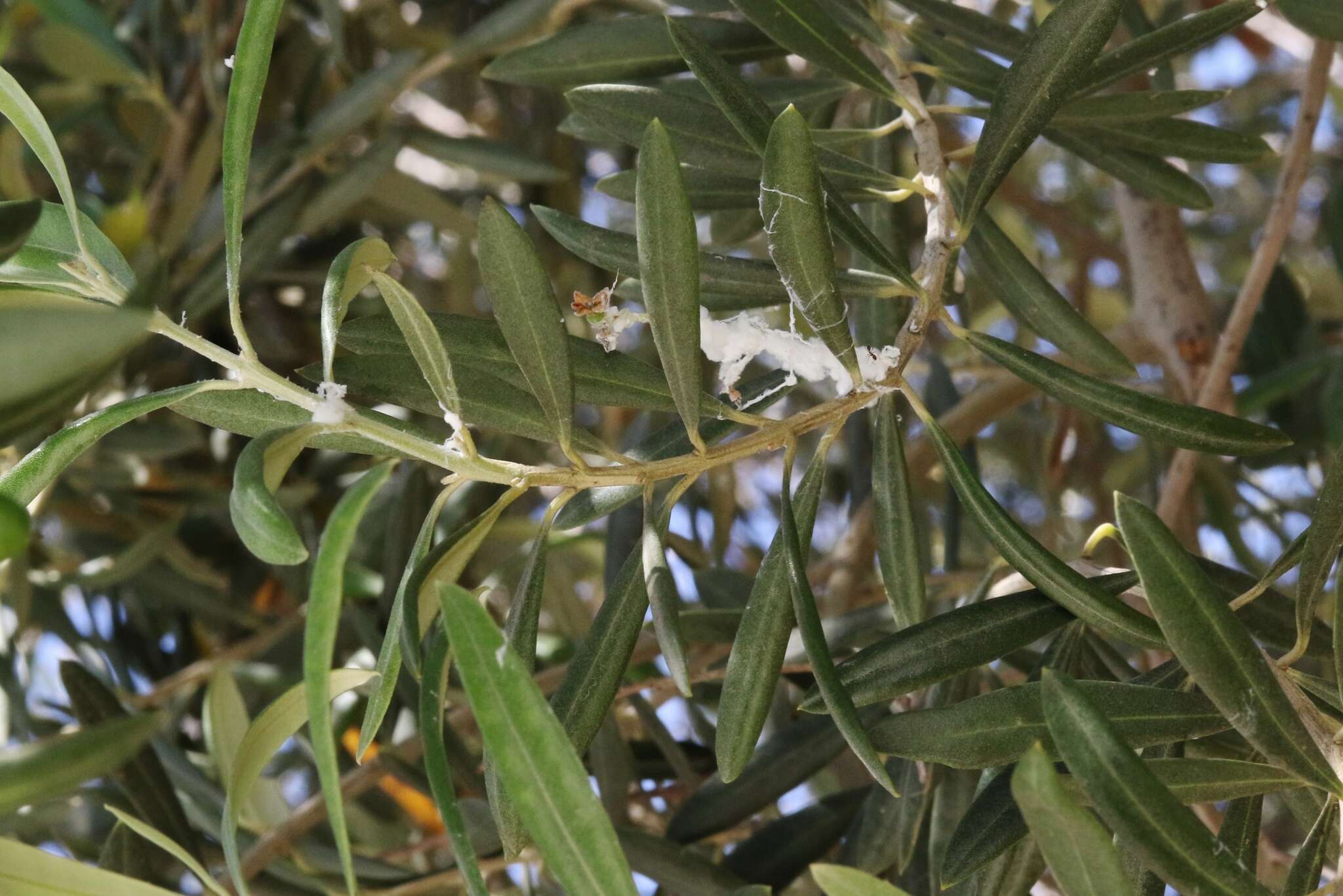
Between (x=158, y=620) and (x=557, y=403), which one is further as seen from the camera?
(x=158, y=620)

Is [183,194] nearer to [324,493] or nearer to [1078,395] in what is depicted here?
[324,493]

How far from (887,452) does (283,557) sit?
0.36 meters

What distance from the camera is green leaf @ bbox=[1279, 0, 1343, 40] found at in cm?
78

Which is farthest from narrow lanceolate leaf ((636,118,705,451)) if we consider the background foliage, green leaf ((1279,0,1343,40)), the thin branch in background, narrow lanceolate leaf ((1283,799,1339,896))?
the thin branch in background

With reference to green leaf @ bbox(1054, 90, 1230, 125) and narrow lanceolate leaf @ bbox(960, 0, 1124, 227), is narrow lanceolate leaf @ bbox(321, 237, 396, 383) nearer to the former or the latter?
narrow lanceolate leaf @ bbox(960, 0, 1124, 227)

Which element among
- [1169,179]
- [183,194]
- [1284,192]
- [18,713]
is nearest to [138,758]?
[18,713]

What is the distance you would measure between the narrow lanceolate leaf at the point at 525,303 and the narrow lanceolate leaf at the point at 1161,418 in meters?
0.25

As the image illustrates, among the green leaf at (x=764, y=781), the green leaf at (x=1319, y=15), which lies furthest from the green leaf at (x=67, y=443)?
the green leaf at (x=1319, y=15)

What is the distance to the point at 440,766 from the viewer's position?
0.49 m

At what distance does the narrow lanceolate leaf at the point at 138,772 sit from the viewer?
95 centimetres

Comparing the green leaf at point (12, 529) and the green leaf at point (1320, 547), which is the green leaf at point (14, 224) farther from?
the green leaf at point (1320, 547)

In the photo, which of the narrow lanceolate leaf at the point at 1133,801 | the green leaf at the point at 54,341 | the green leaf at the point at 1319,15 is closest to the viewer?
the green leaf at the point at 54,341

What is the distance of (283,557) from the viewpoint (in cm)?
45

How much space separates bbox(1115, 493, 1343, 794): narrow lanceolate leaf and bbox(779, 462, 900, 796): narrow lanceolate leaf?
13cm
